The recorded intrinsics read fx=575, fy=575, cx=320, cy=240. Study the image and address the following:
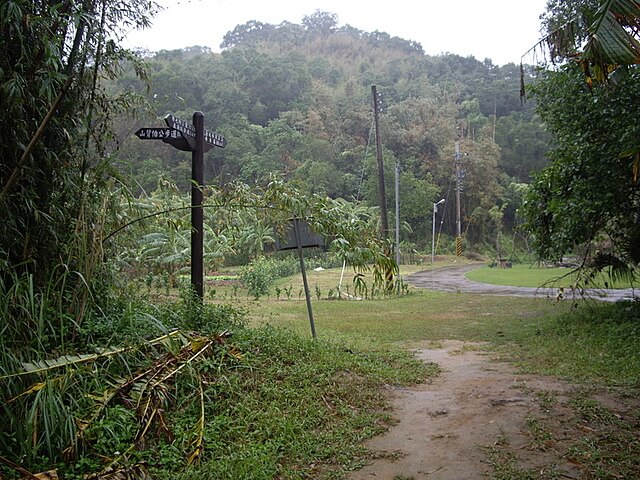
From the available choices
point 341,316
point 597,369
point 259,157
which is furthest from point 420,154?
point 597,369

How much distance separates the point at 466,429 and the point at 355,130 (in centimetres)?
3733

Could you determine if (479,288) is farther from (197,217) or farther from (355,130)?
(355,130)

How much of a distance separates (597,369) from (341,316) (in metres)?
6.57

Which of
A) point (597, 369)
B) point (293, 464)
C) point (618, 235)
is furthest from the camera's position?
point (618, 235)

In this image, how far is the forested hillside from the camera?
30.9 meters

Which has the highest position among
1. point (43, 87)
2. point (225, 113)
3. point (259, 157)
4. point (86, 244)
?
point (225, 113)

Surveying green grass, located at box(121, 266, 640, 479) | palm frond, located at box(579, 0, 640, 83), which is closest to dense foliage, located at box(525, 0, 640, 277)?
green grass, located at box(121, 266, 640, 479)

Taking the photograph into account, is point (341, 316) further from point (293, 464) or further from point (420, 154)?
point (420, 154)

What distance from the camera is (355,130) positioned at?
132 feet

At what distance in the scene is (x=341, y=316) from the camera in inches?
487

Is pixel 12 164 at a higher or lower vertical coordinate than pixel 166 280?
higher

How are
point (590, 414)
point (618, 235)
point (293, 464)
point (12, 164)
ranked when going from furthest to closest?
point (618, 235) → point (590, 414) → point (12, 164) → point (293, 464)

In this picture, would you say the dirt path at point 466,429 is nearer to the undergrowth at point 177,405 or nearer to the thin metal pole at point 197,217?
the undergrowth at point 177,405

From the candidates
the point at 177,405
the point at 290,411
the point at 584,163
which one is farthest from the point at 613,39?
the point at 584,163
